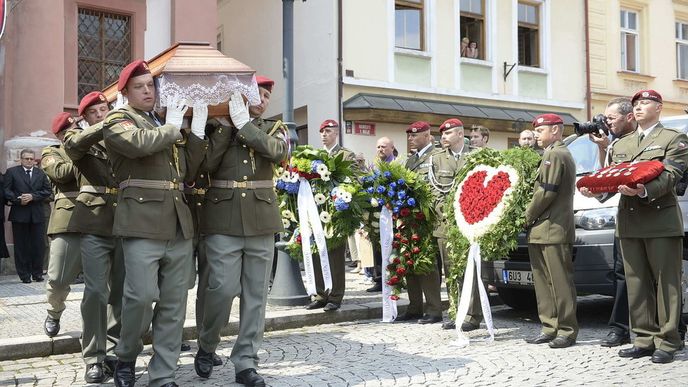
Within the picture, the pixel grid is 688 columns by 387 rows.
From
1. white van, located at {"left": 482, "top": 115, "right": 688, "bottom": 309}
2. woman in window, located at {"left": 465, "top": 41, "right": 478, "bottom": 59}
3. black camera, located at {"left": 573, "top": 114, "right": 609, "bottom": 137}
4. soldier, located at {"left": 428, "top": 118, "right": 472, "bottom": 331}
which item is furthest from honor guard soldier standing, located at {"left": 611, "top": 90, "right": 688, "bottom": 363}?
woman in window, located at {"left": 465, "top": 41, "right": 478, "bottom": 59}

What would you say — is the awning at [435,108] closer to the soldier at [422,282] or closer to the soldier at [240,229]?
the soldier at [422,282]

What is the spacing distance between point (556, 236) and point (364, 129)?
10761mm

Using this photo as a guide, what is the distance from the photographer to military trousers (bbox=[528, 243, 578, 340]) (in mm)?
6426

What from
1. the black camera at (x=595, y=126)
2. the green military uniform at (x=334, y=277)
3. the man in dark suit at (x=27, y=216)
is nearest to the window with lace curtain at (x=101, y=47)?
the man in dark suit at (x=27, y=216)

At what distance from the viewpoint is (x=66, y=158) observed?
598cm

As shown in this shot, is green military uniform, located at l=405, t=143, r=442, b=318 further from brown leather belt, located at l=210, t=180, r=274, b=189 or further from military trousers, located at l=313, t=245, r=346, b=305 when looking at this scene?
brown leather belt, located at l=210, t=180, r=274, b=189

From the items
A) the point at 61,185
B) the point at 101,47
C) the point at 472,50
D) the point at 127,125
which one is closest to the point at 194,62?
the point at 127,125

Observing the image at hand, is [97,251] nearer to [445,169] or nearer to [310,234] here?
[310,234]

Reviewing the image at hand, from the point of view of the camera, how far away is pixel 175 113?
482 cm

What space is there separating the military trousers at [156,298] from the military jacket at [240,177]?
12.0 inches

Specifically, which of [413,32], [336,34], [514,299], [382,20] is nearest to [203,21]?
[336,34]

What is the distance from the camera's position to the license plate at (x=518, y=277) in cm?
710

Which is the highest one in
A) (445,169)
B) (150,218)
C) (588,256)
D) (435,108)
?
(435,108)

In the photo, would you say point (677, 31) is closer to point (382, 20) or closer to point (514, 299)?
point (382, 20)
